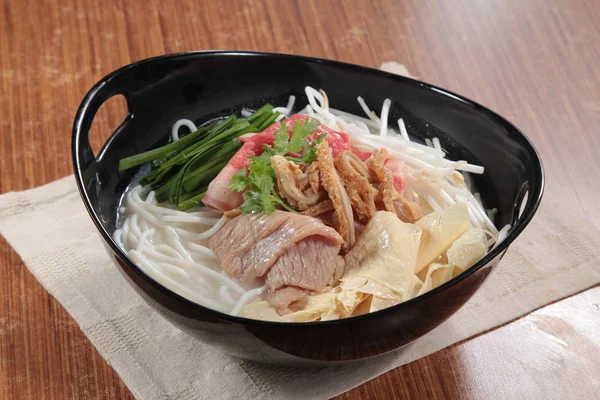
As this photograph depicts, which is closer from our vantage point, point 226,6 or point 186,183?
A: point 186,183

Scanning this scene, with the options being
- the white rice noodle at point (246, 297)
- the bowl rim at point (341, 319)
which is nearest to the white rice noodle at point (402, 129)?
the bowl rim at point (341, 319)

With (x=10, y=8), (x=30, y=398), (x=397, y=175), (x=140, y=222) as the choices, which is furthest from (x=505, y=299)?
(x=10, y=8)

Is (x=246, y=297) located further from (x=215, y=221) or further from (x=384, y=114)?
(x=384, y=114)

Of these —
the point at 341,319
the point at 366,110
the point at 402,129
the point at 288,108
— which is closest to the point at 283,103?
the point at 288,108

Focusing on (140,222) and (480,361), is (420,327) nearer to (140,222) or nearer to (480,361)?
(480,361)

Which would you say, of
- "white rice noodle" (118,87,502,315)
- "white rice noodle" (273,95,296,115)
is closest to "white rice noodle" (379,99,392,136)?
"white rice noodle" (118,87,502,315)

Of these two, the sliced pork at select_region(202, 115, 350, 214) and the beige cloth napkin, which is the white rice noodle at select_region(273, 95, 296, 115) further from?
the beige cloth napkin
